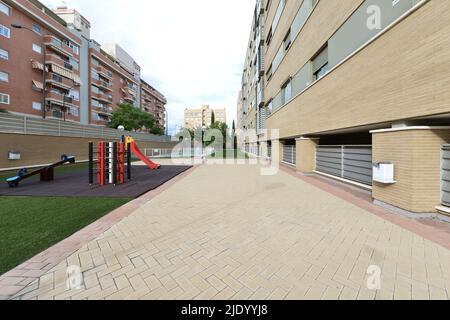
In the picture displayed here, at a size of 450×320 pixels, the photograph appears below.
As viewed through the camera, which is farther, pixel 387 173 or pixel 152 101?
pixel 152 101

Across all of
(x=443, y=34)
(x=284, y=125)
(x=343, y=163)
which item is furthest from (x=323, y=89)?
(x=284, y=125)

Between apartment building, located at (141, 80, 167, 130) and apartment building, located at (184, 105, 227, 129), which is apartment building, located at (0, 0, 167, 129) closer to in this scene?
apartment building, located at (141, 80, 167, 130)

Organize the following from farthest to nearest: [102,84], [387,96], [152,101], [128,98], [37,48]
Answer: [152,101]
[128,98]
[102,84]
[37,48]
[387,96]

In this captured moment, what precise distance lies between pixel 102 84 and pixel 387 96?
58908 millimetres

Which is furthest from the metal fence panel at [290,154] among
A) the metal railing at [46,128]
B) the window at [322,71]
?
the metal railing at [46,128]

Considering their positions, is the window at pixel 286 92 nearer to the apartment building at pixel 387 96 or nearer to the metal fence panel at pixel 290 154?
the metal fence panel at pixel 290 154

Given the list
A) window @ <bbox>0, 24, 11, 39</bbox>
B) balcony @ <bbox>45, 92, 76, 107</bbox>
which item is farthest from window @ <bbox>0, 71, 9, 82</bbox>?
balcony @ <bbox>45, 92, 76, 107</bbox>

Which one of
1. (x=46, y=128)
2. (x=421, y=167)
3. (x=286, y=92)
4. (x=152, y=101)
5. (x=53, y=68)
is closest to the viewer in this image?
(x=421, y=167)

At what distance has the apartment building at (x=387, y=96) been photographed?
461 centimetres

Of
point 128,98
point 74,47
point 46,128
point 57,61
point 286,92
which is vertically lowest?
point 46,128

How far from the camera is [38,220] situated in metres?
4.91

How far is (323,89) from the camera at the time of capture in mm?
9836

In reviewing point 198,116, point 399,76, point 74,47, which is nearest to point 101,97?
point 74,47

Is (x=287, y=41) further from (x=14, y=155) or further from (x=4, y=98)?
(x=4, y=98)
